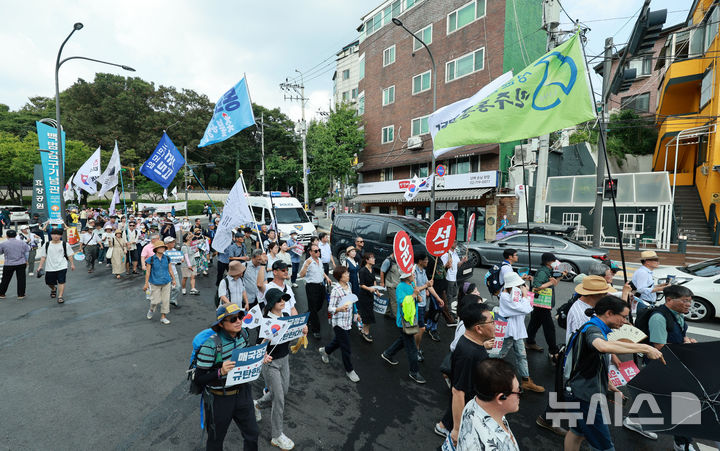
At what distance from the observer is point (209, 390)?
2.69 m

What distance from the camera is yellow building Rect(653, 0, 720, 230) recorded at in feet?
47.2

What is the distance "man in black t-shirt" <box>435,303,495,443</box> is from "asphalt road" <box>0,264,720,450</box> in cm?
110

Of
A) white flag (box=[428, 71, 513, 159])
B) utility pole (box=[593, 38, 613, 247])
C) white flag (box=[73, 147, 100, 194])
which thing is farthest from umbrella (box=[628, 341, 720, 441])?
white flag (box=[73, 147, 100, 194])

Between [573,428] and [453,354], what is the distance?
3.99 feet

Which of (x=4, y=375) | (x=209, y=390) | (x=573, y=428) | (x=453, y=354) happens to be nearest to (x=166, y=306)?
(x=4, y=375)

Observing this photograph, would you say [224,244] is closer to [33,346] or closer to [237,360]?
[33,346]

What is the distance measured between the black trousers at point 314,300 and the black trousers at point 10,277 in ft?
24.2

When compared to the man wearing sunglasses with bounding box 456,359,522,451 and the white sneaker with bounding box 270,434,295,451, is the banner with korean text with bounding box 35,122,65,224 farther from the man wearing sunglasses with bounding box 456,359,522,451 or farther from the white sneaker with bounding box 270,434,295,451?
the man wearing sunglasses with bounding box 456,359,522,451

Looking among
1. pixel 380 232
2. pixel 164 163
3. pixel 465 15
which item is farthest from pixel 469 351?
pixel 465 15

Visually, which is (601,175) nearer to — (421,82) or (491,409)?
(491,409)

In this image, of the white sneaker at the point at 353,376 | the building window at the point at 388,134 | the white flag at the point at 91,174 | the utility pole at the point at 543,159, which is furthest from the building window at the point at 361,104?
the white sneaker at the point at 353,376

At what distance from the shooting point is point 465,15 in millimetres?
19984

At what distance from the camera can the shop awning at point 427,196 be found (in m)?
18.2

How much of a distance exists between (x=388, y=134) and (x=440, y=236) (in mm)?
21253
